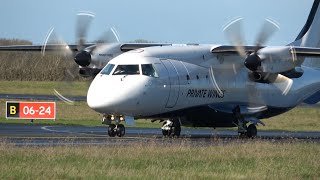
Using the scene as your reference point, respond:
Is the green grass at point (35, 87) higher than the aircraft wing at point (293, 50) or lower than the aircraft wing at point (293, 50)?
lower

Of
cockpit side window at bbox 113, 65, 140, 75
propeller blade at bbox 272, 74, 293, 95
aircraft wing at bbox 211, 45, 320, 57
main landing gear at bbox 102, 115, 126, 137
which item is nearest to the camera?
cockpit side window at bbox 113, 65, 140, 75

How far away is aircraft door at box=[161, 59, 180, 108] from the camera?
34469 millimetres

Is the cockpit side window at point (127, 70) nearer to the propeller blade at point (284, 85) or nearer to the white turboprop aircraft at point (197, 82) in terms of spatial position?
the white turboprop aircraft at point (197, 82)

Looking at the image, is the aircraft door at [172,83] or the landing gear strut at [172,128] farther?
the landing gear strut at [172,128]

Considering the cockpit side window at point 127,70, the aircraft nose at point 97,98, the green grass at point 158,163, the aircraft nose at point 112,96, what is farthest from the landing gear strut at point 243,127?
the green grass at point 158,163

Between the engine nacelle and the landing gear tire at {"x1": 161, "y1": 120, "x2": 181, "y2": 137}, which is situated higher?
the engine nacelle

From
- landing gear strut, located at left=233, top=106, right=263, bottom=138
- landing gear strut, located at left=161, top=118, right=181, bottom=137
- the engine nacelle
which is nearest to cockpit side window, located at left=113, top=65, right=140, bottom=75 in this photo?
landing gear strut, located at left=161, top=118, right=181, bottom=137

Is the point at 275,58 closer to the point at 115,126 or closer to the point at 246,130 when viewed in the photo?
the point at 246,130

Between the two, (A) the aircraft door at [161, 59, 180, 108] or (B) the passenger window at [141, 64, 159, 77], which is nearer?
(B) the passenger window at [141, 64, 159, 77]

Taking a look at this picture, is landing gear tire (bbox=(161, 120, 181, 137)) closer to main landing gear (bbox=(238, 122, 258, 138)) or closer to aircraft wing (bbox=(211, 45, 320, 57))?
main landing gear (bbox=(238, 122, 258, 138))
